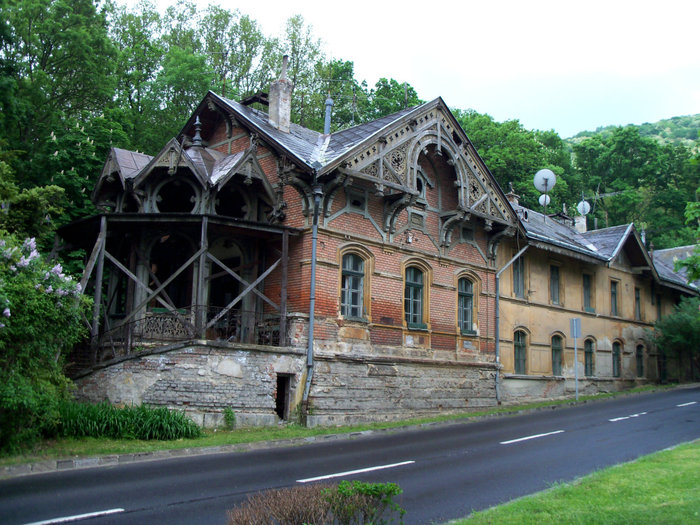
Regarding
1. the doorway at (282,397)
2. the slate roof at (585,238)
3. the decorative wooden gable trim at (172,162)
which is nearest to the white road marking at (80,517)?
the doorway at (282,397)

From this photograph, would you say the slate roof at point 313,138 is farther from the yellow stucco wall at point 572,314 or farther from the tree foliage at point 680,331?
the tree foliage at point 680,331

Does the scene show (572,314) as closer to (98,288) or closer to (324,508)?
(98,288)

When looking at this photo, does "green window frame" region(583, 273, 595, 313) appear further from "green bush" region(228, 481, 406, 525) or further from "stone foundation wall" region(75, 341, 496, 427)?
"green bush" region(228, 481, 406, 525)

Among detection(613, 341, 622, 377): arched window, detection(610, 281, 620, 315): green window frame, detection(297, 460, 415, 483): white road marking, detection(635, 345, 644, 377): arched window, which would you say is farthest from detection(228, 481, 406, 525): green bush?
detection(635, 345, 644, 377): arched window

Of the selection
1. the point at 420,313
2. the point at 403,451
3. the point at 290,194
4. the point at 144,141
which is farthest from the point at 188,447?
the point at 144,141

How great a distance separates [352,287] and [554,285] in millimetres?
11891

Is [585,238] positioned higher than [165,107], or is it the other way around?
[165,107]

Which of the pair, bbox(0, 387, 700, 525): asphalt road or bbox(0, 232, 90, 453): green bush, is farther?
bbox(0, 232, 90, 453): green bush

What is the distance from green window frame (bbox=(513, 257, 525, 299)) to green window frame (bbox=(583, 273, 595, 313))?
5.02 meters

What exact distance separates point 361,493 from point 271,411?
35.5 feet

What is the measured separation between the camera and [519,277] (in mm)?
25359

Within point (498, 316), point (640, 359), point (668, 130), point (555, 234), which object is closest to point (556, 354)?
point (555, 234)

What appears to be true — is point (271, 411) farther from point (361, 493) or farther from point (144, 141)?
point (144, 141)

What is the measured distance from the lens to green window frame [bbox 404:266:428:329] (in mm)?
20266
